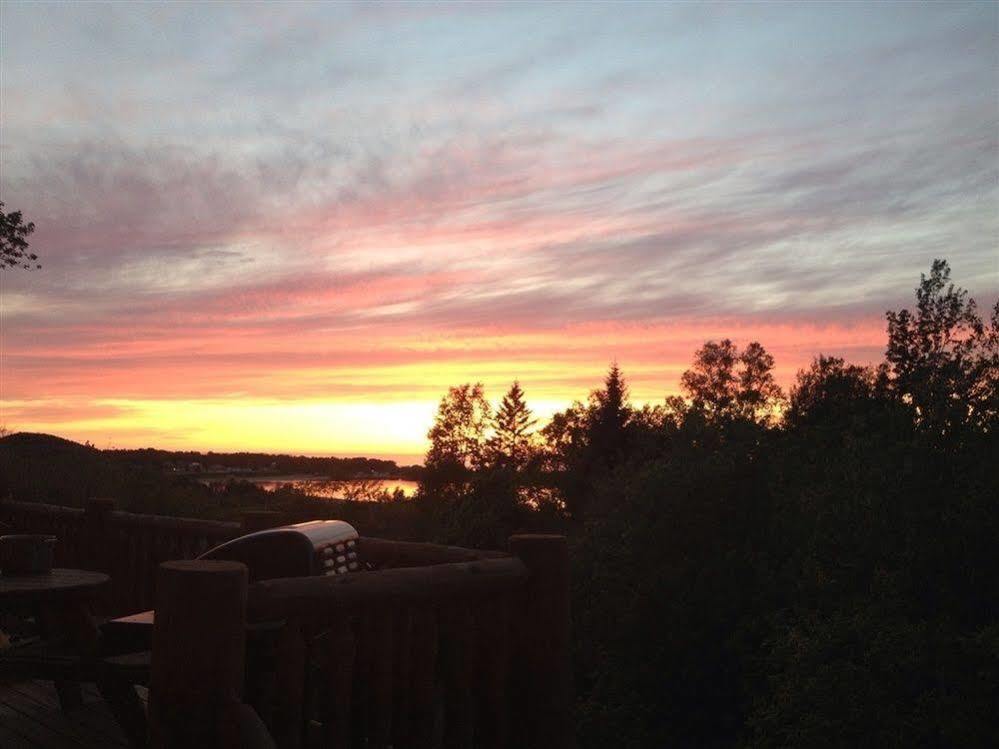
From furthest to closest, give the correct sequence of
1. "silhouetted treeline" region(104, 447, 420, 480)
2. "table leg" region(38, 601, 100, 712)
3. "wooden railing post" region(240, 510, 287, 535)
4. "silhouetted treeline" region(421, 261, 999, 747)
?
"silhouetted treeline" region(104, 447, 420, 480), "silhouetted treeline" region(421, 261, 999, 747), "wooden railing post" region(240, 510, 287, 535), "table leg" region(38, 601, 100, 712)

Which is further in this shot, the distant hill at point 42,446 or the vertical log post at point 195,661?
the distant hill at point 42,446

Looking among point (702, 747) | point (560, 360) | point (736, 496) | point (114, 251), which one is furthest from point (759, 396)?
point (114, 251)

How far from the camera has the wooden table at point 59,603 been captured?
4.34 metres

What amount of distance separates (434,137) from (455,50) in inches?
79.9

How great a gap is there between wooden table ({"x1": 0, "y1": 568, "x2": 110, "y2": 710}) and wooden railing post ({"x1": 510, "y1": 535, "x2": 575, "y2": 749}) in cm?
206

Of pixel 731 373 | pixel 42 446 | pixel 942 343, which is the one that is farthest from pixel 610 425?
pixel 42 446

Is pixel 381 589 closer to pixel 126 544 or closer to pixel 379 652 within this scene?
pixel 379 652

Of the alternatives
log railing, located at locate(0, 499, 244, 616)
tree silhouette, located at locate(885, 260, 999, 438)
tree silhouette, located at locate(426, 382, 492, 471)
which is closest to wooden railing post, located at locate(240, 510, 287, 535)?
log railing, located at locate(0, 499, 244, 616)

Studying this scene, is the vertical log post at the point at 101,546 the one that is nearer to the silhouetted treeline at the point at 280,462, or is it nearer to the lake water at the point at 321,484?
the silhouetted treeline at the point at 280,462

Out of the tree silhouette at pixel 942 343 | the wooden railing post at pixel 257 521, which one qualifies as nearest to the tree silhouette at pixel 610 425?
the tree silhouette at pixel 942 343

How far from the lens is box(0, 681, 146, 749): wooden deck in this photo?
15.9 ft

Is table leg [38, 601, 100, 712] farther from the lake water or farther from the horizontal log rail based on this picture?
the lake water

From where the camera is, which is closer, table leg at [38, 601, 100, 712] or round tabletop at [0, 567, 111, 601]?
round tabletop at [0, 567, 111, 601]

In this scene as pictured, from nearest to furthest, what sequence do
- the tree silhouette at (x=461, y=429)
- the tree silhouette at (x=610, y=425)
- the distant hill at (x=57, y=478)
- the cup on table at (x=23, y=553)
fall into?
the cup on table at (x=23, y=553) → the distant hill at (x=57, y=478) → the tree silhouette at (x=610, y=425) → the tree silhouette at (x=461, y=429)
